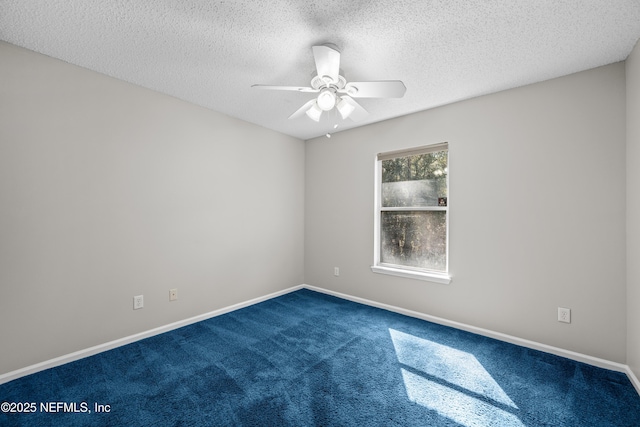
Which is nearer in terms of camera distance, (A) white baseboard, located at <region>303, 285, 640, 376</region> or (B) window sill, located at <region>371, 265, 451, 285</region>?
(A) white baseboard, located at <region>303, 285, 640, 376</region>

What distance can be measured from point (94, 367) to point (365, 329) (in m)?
2.36

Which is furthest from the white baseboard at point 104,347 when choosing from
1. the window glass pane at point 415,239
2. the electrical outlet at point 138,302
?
the window glass pane at point 415,239

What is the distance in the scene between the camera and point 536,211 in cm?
245

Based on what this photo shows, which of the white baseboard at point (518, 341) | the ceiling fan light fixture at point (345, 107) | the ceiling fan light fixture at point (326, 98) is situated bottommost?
the white baseboard at point (518, 341)

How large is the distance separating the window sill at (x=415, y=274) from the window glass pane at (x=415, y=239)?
0.33 feet

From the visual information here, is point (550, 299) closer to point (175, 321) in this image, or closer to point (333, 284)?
point (333, 284)

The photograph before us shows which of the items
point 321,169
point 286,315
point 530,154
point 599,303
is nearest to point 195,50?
point 321,169

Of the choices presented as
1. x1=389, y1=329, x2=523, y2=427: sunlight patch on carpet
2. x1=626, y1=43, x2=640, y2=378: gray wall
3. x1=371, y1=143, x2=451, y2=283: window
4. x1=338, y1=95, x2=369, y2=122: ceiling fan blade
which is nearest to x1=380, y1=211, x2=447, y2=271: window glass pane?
x1=371, y1=143, x2=451, y2=283: window

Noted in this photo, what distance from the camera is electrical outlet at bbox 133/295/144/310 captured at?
8.44ft

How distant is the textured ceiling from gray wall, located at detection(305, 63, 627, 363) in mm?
315

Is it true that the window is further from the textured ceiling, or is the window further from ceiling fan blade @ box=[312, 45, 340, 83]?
ceiling fan blade @ box=[312, 45, 340, 83]

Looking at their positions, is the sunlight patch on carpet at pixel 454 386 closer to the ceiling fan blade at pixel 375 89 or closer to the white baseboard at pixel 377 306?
the white baseboard at pixel 377 306

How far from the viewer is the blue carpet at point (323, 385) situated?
162 centimetres

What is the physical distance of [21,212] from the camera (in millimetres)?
2002
